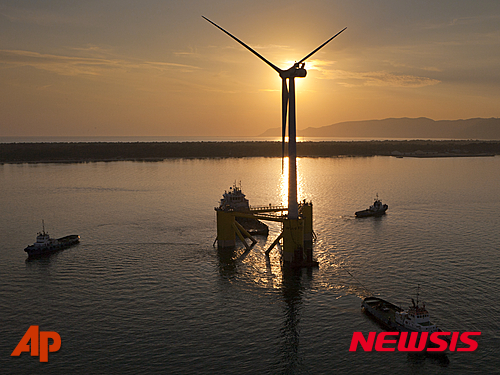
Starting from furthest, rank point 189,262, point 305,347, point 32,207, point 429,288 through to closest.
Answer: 1. point 32,207
2. point 189,262
3. point 429,288
4. point 305,347

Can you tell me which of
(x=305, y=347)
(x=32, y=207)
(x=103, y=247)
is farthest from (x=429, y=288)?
(x=32, y=207)

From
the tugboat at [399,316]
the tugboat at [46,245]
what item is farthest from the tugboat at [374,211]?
the tugboat at [46,245]

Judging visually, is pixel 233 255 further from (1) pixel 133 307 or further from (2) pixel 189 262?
(1) pixel 133 307

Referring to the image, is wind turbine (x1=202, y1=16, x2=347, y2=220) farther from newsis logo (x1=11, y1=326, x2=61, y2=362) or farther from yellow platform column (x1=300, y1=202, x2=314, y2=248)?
newsis logo (x1=11, y1=326, x2=61, y2=362)

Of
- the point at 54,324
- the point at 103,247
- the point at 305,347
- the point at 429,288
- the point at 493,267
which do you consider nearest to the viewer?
the point at 305,347

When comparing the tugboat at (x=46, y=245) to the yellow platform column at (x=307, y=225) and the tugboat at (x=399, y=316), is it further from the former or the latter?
the tugboat at (x=399, y=316)

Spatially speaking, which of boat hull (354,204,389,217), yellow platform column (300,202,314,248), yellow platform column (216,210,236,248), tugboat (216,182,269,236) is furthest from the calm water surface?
boat hull (354,204,389,217)
